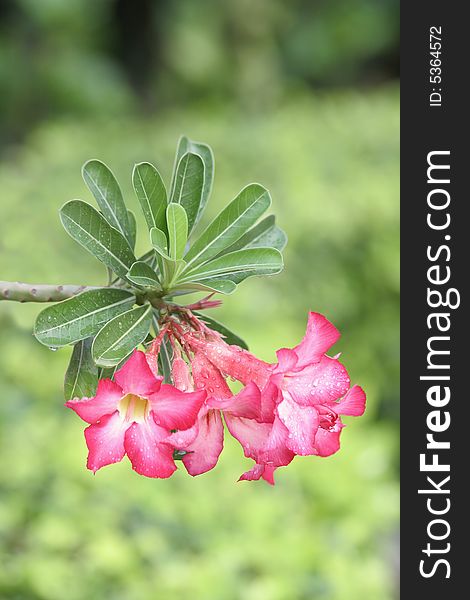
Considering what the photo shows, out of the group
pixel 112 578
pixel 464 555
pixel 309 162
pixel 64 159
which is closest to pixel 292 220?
pixel 309 162

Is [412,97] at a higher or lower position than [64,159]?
lower

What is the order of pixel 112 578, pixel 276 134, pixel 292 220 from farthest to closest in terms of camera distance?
pixel 276 134, pixel 292 220, pixel 112 578

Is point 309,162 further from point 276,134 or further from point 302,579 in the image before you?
point 302,579

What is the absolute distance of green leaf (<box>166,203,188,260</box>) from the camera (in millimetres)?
853

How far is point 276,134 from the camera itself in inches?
179

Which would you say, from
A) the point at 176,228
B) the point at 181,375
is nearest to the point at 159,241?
the point at 176,228

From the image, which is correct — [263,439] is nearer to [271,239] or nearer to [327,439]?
A: [327,439]

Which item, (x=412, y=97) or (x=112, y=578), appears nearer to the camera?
(x=112, y=578)

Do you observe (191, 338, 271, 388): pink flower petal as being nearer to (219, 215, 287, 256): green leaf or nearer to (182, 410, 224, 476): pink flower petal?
(182, 410, 224, 476): pink flower petal

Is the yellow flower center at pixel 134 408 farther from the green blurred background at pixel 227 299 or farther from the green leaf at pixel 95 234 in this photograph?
the green blurred background at pixel 227 299

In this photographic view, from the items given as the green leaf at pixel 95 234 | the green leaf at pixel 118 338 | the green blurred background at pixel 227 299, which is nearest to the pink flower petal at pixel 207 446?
the green leaf at pixel 118 338

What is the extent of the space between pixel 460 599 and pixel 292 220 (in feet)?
5.19

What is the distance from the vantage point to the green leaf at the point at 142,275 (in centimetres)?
84

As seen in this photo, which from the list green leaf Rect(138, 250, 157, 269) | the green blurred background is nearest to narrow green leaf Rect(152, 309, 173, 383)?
green leaf Rect(138, 250, 157, 269)
